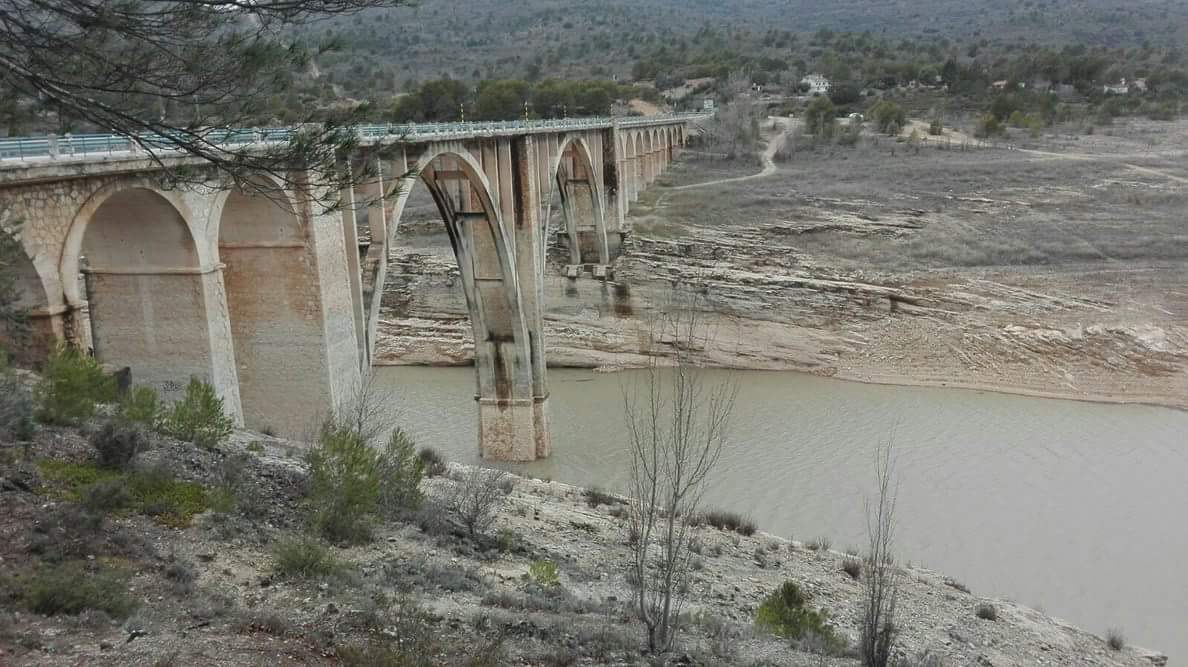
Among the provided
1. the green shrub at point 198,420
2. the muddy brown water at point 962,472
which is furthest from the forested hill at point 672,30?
the green shrub at point 198,420

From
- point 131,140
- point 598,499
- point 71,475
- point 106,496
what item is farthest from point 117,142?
point 598,499

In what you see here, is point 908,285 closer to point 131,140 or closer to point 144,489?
point 144,489

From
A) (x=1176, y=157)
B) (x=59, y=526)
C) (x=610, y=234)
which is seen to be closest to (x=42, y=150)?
(x=59, y=526)

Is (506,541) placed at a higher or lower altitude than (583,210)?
lower

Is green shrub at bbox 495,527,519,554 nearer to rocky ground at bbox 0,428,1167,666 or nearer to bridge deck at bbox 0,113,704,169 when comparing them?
rocky ground at bbox 0,428,1167,666

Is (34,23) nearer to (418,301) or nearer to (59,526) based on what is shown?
(59,526)

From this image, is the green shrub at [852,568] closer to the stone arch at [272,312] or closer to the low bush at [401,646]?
the low bush at [401,646]

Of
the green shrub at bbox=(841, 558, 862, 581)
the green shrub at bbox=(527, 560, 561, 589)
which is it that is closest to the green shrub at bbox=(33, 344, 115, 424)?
the green shrub at bbox=(527, 560, 561, 589)
